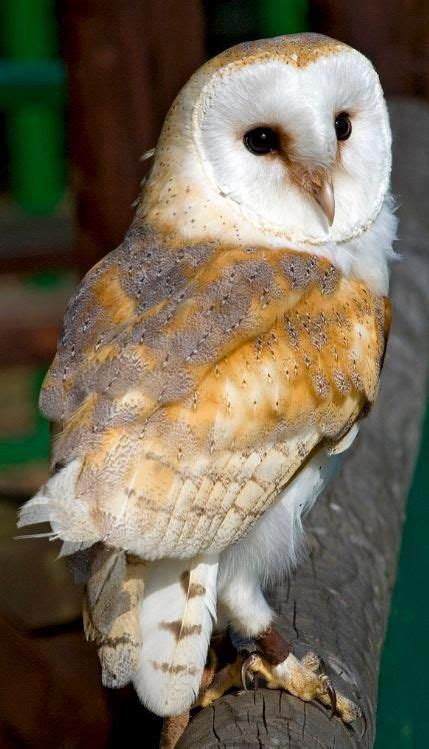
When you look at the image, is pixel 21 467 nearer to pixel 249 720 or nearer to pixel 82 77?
pixel 82 77

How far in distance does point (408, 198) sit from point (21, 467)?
2270 millimetres

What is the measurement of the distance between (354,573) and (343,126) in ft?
2.71

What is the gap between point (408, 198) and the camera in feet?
11.4

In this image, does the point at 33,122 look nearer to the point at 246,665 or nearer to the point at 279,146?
the point at 279,146

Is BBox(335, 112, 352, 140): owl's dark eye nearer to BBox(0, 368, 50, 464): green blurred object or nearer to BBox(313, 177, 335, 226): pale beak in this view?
BBox(313, 177, 335, 226): pale beak

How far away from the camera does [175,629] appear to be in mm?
1778

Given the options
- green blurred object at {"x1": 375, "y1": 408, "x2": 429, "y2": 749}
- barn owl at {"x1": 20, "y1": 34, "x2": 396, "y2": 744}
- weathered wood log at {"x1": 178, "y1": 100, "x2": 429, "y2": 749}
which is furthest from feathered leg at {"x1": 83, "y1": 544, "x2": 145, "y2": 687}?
green blurred object at {"x1": 375, "y1": 408, "x2": 429, "y2": 749}

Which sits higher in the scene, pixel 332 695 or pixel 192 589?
pixel 192 589

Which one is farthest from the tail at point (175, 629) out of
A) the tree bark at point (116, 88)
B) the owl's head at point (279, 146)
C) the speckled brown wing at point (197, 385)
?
the tree bark at point (116, 88)

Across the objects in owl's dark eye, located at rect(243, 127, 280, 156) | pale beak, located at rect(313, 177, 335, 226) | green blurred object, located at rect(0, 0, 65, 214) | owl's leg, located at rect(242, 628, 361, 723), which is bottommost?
green blurred object, located at rect(0, 0, 65, 214)

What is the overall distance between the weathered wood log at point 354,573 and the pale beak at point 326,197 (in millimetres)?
695

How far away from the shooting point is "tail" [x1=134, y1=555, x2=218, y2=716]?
5.83 feet

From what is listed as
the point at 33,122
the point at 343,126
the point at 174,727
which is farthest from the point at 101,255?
the point at 33,122

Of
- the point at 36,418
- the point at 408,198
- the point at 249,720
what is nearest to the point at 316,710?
the point at 249,720
